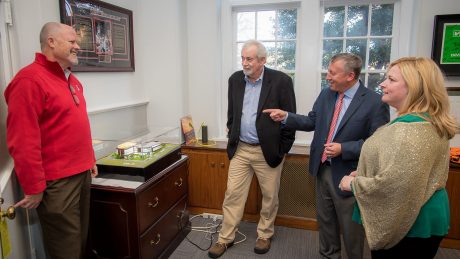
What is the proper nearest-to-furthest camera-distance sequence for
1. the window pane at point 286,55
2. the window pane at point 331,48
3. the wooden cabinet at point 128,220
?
the wooden cabinet at point 128,220 → the window pane at point 331,48 → the window pane at point 286,55

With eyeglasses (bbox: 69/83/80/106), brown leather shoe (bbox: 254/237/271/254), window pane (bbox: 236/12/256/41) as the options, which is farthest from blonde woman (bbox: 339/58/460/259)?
window pane (bbox: 236/12/256/41)

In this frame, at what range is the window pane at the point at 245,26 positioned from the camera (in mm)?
3041

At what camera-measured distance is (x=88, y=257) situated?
2074 millimetres

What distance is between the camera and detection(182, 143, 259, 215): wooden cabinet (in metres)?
2.83

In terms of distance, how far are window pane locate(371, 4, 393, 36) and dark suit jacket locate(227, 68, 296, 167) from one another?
1101mm

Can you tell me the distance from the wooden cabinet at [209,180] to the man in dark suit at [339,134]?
79 centimetres

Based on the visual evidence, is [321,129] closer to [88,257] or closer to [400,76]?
[400,76]

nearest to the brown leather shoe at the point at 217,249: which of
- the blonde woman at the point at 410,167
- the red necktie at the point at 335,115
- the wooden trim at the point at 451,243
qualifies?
the red necktie at the point at 335,115

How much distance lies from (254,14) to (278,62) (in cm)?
51

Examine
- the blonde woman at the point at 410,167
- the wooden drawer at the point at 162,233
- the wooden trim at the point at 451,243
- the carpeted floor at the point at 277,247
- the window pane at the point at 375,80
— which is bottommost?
the carpeted floor at the point at 277,247

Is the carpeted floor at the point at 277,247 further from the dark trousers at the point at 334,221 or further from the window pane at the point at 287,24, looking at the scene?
the window pane at the point at 287,24

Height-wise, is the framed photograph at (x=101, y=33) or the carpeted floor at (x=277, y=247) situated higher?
the framed photograph at (x=101, y=33)

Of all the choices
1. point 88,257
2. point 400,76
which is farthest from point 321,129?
point 88,257

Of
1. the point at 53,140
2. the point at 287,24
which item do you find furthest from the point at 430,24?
the point at 53,140
